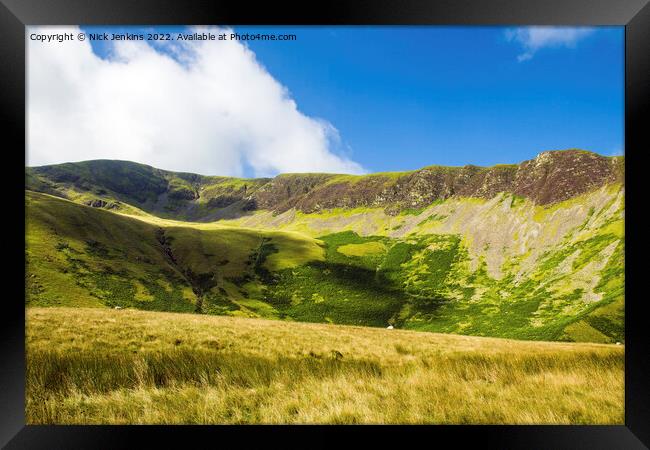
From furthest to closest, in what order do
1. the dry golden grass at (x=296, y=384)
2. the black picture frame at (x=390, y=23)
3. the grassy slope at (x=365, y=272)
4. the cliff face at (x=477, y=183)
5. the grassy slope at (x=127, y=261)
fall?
1. the cliff face at (x=477, y=183)
2. the grassy slope at (x=365, y=272)
3. the grassy slope at (x=127, y=261)
4. the dry golden grass at (x=296, y=384)
5. the black picture frame at (x=390, y=23)

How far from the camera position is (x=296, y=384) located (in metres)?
5.90

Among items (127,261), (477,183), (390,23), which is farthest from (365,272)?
(390,23)

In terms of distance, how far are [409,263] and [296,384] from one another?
99.0m

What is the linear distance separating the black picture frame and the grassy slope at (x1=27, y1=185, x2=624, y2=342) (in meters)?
50.6

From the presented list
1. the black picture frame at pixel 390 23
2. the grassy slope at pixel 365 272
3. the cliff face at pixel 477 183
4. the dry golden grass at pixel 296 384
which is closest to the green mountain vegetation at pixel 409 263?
the grassy slope at pixel 365 272

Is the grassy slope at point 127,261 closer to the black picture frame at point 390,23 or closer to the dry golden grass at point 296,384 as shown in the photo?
the dry golden grass at point 296,384

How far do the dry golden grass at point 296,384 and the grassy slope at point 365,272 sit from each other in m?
49.8

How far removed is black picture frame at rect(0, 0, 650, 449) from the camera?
4973 mm

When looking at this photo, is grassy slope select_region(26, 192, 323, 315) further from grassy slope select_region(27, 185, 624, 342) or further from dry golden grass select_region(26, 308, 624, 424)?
dry golden grass select_region(26, 308, 624, 424)

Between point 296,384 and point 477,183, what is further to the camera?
point 477,183

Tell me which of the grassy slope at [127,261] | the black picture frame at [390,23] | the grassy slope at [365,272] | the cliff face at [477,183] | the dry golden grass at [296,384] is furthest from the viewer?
the cliff face at [477,183]

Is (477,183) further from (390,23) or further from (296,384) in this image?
(296,384)

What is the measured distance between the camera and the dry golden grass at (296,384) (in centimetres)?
509

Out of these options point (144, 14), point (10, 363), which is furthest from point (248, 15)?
point (10, 363)
